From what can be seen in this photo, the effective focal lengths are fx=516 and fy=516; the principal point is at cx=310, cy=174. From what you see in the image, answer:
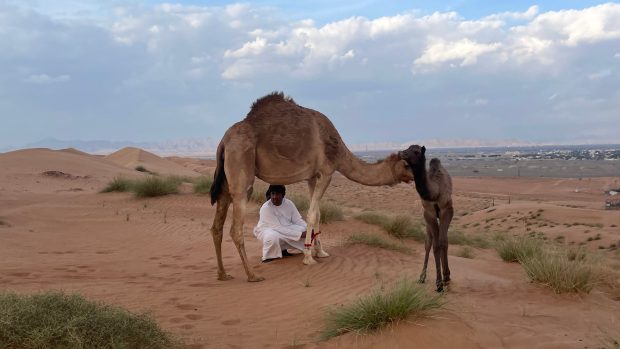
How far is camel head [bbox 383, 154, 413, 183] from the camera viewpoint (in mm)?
8500

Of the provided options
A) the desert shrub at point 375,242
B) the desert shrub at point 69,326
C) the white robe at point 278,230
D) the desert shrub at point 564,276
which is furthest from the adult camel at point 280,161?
the desert shrub at point 69,326

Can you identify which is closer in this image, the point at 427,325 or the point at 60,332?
the point at 60,332

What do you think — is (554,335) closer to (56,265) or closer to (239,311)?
(239,311)

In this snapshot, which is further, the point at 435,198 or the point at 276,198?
the point at 276,198

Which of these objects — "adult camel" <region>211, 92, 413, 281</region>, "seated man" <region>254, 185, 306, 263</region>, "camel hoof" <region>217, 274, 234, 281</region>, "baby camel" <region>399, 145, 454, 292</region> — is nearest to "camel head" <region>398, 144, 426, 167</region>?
"baby camel" <region>399, 145, 454, 292</region>

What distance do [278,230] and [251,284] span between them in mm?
1470

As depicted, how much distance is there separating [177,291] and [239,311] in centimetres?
152

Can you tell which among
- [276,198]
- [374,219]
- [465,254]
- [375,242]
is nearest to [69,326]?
[276,198]

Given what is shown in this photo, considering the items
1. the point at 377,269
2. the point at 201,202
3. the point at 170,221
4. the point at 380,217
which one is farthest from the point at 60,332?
the point at 201,202

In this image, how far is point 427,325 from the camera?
490 centimetres

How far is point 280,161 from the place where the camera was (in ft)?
27.1

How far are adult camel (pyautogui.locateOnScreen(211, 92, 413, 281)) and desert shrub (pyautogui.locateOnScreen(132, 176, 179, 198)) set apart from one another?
39.1 ft

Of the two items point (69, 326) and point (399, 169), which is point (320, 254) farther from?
point (69, 326)

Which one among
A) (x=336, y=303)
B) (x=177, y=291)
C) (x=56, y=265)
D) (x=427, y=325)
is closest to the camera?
(x=427, y=325)
